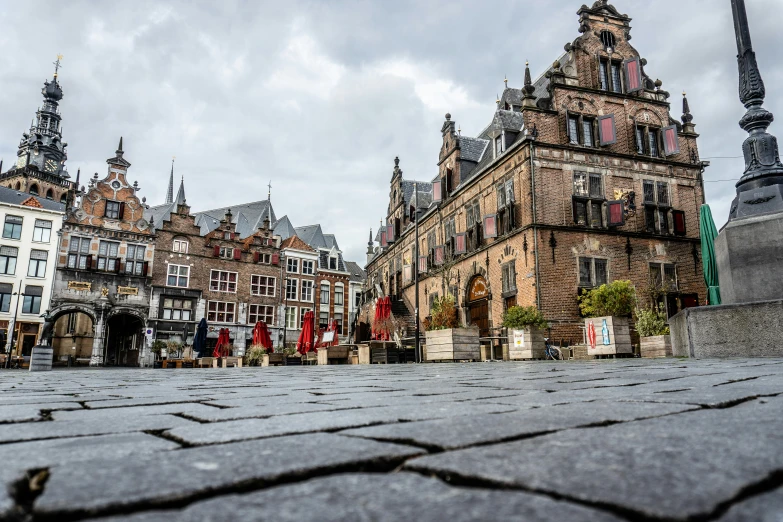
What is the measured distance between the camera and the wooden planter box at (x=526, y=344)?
14641mm

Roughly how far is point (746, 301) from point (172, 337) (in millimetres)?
33932

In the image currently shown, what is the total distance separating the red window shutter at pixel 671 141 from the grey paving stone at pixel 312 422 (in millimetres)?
22113

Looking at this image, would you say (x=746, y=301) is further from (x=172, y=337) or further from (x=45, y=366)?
(x=172, y=337)

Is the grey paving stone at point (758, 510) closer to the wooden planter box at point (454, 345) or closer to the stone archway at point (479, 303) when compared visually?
the wooden planter box at point (454, 345)

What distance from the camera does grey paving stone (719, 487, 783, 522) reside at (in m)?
0.71

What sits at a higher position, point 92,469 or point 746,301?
point 746,301

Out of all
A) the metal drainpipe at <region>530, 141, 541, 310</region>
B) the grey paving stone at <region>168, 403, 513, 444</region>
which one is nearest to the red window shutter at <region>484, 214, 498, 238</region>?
the metal drainpipe at <region>530, 141, 541, 310</region>

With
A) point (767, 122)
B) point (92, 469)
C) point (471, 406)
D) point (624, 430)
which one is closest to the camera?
point (92, 469)

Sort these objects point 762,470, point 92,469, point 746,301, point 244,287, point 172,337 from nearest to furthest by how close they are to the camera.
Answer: point 762,470 < point 92,469 < point 746,301 < point 172,337 < point 244,287

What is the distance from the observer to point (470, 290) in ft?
78.0

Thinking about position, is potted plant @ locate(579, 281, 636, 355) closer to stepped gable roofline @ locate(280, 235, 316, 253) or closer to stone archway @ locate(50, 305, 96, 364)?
stepped gable roofline @ locate(280, 235, 316, 253)

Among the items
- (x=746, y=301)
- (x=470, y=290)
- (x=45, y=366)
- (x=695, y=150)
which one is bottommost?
(x=45, y=366)

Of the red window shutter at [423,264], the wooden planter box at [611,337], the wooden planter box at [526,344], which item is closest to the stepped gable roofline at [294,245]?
the red window shutter at [423,264]

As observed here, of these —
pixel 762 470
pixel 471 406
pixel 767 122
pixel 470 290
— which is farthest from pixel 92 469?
pixel 470 290
